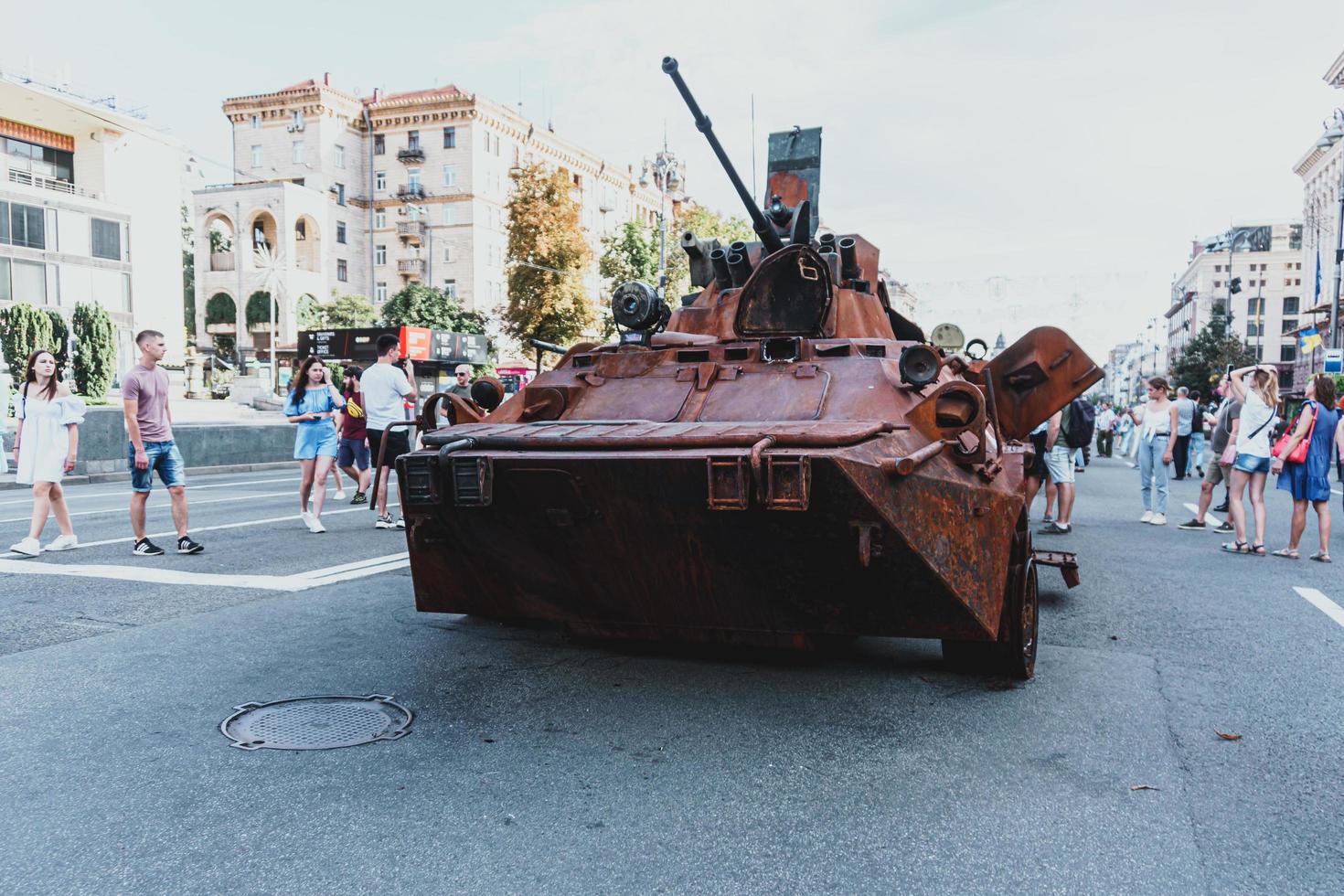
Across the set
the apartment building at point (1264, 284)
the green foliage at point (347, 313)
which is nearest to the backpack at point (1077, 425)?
the green foliage at point (347, 313)

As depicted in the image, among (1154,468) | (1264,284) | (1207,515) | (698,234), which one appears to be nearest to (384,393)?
(1154,468)

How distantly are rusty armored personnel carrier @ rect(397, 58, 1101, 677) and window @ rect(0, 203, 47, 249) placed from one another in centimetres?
4350

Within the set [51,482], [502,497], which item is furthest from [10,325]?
[502,497]

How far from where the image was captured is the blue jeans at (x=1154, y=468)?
12203mm

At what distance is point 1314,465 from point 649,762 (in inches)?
326

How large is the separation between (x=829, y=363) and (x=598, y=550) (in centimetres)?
155

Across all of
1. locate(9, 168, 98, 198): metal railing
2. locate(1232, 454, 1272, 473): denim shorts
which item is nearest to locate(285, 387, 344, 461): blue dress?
locate(1232, 454, 1272, 473): denim shorts

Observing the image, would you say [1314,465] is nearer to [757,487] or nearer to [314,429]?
[757,487]

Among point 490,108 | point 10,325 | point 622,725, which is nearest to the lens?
point 622,725

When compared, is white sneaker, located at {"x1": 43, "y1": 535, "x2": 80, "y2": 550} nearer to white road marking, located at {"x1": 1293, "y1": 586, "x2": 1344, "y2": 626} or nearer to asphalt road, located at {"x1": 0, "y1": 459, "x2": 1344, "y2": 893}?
asphalt road, located at {"x1": 0, "y1": 459, "x2": 1344, "y2": 893}

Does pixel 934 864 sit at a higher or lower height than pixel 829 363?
lower

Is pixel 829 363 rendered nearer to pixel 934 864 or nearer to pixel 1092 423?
pixel 934 864

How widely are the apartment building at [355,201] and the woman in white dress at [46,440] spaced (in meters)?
54.2

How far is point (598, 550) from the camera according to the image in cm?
460
